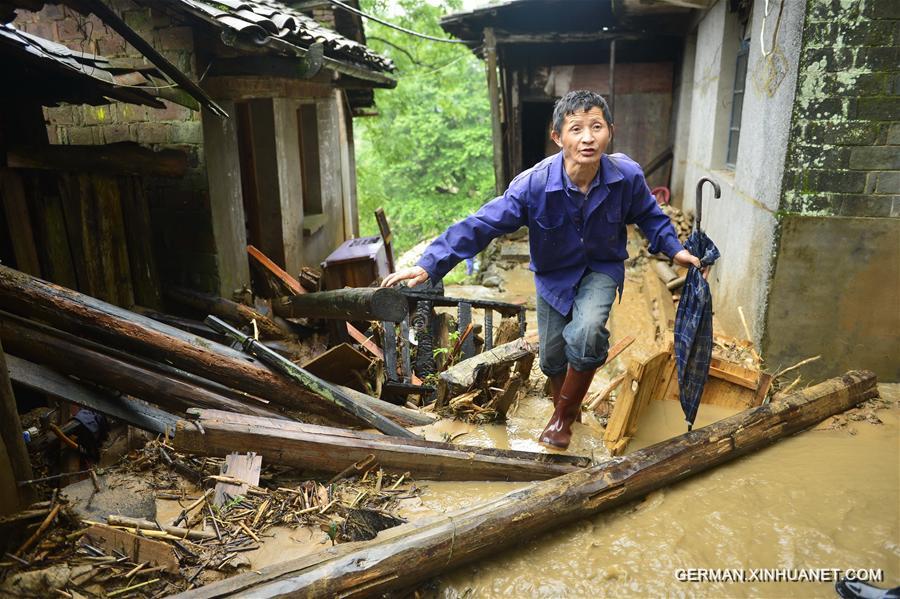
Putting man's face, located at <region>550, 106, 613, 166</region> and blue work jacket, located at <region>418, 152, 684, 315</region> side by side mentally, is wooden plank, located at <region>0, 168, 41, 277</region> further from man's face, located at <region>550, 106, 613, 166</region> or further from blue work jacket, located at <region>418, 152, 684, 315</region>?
man's face, located at <region>550, 106, 613, 166</region>

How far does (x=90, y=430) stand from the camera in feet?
12.3

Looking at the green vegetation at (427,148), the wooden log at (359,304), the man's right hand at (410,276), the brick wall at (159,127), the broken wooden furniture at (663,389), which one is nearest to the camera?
the man's right hand at (410,276)

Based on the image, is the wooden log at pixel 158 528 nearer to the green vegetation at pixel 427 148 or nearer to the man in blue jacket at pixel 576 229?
the man in blue jacket at pixel 576 229

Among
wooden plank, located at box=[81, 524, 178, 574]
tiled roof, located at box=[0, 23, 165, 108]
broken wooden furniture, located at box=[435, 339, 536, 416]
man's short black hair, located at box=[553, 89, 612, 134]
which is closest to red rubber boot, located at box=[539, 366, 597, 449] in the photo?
broken wooden furniture, located at box=[435, 339, 536, 416]

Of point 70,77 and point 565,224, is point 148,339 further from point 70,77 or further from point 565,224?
point 565,224

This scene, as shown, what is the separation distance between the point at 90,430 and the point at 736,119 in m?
7.88

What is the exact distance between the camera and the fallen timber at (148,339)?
3.50m

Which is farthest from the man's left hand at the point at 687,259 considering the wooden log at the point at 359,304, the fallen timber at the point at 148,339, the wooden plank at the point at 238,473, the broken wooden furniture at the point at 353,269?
the broken wooden furniture at the point at 353,269

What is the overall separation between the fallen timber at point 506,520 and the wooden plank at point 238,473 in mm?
860

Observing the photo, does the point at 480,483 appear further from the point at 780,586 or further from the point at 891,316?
the point at 891,316

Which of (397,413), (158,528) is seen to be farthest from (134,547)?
(397,413)

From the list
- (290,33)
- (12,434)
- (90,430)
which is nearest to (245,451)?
(12,434)

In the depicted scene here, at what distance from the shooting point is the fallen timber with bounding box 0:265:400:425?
3502 millimetres

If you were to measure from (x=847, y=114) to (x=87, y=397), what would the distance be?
573cm
